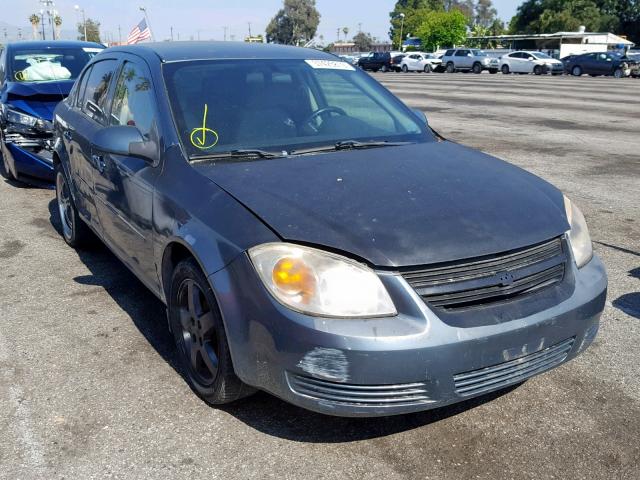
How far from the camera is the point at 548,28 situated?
86.9 m

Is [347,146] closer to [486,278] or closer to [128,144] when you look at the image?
[128,144]

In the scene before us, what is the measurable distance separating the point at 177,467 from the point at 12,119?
613 centimetres

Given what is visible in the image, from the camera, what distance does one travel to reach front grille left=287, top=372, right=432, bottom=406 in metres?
2.69

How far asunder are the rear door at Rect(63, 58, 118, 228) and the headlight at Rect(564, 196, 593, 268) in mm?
2931

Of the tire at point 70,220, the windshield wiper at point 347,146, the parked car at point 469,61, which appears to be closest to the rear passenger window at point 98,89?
the tire at point 70,220

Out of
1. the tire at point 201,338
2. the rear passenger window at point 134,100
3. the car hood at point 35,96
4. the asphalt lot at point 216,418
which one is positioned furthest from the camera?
the car hood at point 35,96

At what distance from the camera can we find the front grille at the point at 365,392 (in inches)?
106

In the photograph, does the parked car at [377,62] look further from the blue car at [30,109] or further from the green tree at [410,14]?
the green tree at [410,14]

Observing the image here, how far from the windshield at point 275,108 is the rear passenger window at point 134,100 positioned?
17cm

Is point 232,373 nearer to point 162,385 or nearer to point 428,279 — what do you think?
point 162,385

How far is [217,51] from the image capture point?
4340mm

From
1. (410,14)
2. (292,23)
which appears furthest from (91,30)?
(410,14)

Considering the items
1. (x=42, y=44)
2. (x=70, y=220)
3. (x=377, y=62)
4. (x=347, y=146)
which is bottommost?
(x=70, y=220)

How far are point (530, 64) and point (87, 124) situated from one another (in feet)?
144
